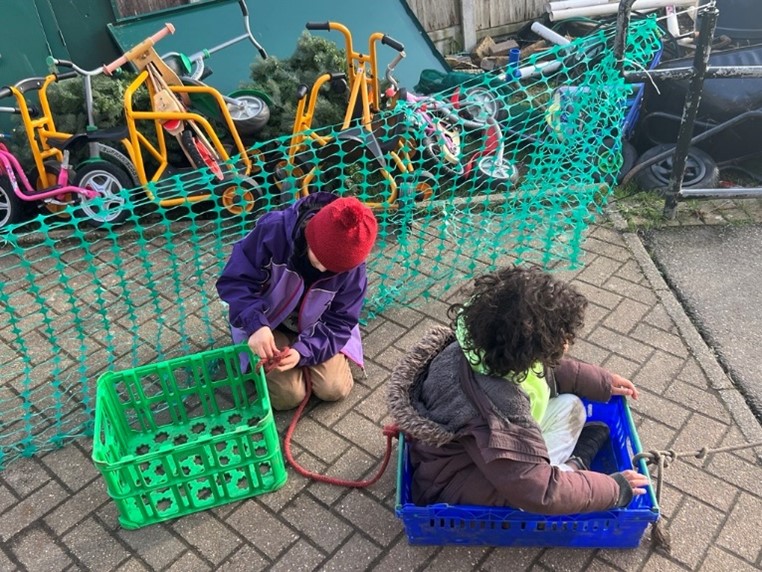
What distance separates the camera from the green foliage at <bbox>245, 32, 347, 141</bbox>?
488 centimetres

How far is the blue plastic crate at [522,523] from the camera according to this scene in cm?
230

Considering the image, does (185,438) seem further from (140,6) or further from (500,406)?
(140,6)

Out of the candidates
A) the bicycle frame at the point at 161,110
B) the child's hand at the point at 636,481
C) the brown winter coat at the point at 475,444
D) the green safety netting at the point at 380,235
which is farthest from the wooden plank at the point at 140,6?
the child's hand at the point at 636,481

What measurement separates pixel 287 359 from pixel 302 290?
31 cm

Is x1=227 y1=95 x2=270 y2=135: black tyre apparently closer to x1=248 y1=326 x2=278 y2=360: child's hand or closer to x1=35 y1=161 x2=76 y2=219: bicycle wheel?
x1=35 y1=161 x2=76 y2=219: bicycle wheel

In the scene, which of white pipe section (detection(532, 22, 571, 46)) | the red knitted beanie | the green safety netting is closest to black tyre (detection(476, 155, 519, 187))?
the green safety netting

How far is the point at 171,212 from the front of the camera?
4.83 meters

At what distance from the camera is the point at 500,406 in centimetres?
211

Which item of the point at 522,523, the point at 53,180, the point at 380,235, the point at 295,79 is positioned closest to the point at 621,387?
the point at 522,523

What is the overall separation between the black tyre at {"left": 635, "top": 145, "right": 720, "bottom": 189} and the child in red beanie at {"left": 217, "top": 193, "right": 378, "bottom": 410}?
2687 millimetres

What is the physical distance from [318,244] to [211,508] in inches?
46.5

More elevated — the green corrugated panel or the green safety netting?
the green corrugated panel

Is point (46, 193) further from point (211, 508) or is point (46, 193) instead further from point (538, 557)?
point (538, 557)

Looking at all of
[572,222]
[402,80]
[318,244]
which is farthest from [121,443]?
[402,80]
